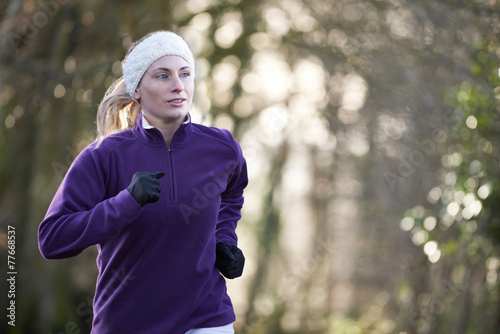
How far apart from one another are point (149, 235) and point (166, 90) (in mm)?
590

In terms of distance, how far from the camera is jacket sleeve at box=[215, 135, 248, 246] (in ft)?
10.6

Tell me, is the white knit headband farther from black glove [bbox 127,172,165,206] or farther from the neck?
black glove [bbox 127,172,165,206]

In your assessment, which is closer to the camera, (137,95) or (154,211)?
(154,211)

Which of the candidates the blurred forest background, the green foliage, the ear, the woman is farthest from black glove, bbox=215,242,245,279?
the green foliage

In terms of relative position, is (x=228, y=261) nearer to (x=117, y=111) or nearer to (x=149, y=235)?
(x=149, y=235)

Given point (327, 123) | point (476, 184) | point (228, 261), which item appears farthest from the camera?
point (327, 123)

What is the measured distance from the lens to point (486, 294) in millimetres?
6637

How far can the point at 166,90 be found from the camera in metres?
2.92

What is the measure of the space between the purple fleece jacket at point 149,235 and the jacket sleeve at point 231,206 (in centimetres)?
28

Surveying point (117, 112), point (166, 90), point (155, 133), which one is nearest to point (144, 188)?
point (155, 133)

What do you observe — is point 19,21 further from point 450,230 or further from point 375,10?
point 450,230

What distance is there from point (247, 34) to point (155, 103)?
9.58 metres

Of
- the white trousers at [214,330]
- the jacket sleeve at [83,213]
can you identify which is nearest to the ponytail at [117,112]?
the jacket sleeve at [83,213]

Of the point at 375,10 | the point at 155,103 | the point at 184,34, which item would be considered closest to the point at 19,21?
the point at 184,34
